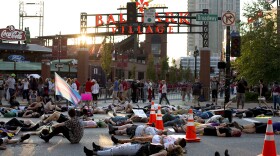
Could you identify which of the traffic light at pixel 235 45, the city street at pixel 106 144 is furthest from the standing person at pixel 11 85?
the city street at pixel 106 144

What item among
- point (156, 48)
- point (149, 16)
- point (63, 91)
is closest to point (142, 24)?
point (149, 16)

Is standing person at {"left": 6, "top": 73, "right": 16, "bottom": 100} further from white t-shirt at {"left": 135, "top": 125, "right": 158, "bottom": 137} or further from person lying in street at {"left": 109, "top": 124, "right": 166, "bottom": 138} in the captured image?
white t-shirt at {"left": 135, "top": 125, "right": 158, "bottom": 137}

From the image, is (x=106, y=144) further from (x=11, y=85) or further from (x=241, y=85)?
(x=11, y=85)

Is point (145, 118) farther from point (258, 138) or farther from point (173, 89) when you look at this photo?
point (173, 89)

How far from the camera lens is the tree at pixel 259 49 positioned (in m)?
37.9

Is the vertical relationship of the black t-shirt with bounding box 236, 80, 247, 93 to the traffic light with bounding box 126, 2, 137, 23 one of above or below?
below

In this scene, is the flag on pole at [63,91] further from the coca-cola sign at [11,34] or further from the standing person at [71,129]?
the coca-cola sign at [11,34]

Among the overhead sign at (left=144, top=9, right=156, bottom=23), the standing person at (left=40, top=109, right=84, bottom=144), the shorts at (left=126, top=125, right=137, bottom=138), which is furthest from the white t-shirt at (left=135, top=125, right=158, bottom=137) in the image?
the overhead sign at (left=144, top=9, right=156, bottom=23)

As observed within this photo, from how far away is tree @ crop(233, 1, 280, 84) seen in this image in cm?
3794

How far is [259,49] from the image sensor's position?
3809 centimetres

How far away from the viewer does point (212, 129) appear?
1377cm

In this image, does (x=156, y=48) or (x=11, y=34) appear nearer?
(x=11, y=34)

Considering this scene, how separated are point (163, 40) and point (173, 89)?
67.6m

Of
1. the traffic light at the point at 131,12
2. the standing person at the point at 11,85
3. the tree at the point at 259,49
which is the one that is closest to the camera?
the standing person at the point at 11,85
